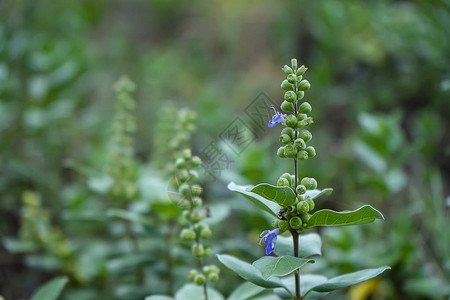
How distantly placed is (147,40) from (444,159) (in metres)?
3.55

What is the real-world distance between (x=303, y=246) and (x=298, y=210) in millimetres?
175

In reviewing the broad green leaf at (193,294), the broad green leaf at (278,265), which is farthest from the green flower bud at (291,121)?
the broad green leaf at (193,294)

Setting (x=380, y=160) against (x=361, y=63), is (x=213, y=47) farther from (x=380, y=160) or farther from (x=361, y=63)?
(x=380, y=160)

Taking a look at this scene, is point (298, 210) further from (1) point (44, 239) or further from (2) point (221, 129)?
(2) point (221, 129)

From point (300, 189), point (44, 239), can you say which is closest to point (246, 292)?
point (300, 189)

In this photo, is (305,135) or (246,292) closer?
(305,135)

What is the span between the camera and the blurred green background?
72.6 inches

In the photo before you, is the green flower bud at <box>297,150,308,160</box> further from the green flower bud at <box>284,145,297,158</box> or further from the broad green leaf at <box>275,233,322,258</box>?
the broad green leaf at <box>275,233,322,258</box>

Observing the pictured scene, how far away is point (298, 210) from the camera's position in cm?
100

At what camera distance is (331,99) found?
3346mm

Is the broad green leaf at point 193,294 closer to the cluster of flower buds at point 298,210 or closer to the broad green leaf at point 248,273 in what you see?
the broad green leaf at point 248,273

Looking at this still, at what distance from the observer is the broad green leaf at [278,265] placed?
2.99ft

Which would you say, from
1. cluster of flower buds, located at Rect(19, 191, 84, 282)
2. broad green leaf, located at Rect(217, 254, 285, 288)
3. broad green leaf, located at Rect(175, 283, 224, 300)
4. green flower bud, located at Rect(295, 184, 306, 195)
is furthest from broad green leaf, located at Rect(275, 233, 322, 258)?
cluster of flower buds, located at Rect(19, 191, 84, 282)

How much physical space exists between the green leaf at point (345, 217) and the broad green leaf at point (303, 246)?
0.12 metres
